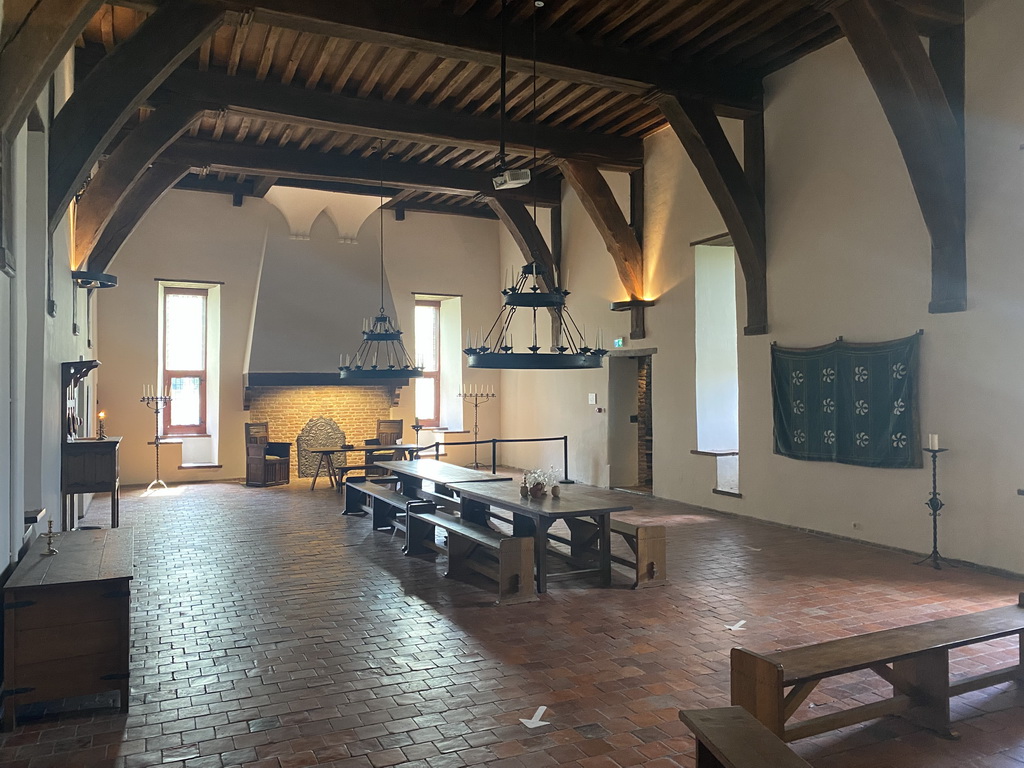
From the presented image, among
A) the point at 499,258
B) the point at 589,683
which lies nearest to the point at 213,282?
the point at 499,258

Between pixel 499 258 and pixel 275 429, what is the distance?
499cm

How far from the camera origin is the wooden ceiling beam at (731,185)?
7.22 m

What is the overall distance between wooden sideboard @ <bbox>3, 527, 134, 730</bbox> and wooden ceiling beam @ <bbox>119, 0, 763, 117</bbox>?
4.04m

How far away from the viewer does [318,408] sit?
12297 millimetres

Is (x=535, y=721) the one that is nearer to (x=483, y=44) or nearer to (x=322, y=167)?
(x=483, y=44)

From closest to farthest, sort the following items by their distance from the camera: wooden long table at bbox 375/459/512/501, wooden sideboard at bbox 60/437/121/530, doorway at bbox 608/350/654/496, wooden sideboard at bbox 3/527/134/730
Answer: wooden sideboard at bbox 3/527/134/730, wooden sideboard at bbox 60/437/121/530, wooden long table at bbox 375/459/512/501, doorway at bbox 608/350/654/496

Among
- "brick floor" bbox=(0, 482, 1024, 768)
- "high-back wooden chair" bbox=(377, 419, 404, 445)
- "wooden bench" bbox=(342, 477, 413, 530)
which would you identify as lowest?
"brick floor" bbox=(0, 482, 1024, 768)

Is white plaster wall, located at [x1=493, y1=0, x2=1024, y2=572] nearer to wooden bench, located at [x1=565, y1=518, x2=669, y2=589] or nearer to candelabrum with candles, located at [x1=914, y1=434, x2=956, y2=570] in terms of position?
candelabrum with candles, located at [x1=914, y1=434, x2=956, y2=570]

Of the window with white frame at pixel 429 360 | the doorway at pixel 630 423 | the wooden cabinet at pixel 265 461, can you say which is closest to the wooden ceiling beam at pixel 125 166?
the wooden cabinet at pixel 265 461

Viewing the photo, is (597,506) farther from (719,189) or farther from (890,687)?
(719,189)

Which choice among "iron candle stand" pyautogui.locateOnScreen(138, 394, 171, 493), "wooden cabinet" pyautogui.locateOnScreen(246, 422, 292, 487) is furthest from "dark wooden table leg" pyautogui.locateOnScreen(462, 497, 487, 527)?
"iron candle stand" pyautogui.locateOnScreen(138, 394, 171, 493)

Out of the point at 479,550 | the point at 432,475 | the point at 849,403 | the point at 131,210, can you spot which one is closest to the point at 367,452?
the point at 432,475

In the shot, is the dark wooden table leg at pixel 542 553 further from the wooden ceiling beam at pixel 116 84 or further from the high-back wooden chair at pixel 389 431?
the high-back wooden chair at pixel 389 431

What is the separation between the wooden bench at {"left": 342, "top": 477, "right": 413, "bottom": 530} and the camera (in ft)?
24.7
